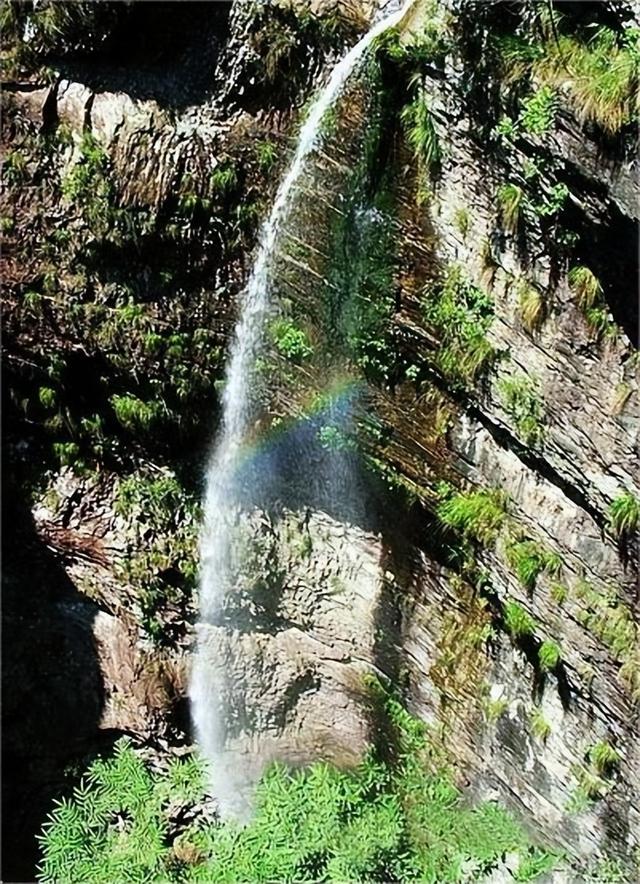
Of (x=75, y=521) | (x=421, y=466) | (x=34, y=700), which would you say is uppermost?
(x=421, y=466)

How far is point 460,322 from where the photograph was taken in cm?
468

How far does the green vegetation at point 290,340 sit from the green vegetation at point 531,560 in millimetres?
1673

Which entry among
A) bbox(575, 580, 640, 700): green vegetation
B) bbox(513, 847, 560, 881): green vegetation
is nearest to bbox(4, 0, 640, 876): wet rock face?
bbox(575, 580, 640, 700): green vegetation

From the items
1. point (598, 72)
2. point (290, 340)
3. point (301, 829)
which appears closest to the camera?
point (598, 72)

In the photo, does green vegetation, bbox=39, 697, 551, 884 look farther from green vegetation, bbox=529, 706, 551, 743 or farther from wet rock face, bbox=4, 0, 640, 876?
green vegetation, bbox=529, 706, 551, 743

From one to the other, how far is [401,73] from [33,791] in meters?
5.28

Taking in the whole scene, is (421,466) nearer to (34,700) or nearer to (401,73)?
(401,73)

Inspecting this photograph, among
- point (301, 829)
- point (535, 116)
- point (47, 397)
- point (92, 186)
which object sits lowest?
point (301, 829)

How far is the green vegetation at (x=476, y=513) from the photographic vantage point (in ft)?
16.2

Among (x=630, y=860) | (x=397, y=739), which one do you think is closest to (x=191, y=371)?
(x=397, y=739)

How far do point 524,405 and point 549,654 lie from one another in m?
1.35

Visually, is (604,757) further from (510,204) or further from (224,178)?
(224,178)

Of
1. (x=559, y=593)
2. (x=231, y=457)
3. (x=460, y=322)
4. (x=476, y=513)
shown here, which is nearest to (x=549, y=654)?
(x=559, y=593)

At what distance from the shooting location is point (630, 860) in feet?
16.0
